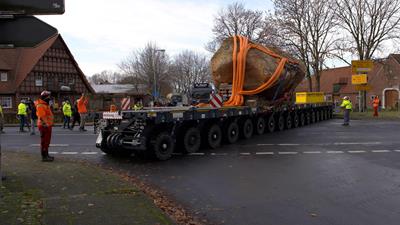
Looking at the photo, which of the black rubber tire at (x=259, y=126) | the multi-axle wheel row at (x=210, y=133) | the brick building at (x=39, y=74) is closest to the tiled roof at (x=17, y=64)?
the brick building at (x=39, y=74)

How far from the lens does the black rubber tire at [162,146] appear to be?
32.5 feet

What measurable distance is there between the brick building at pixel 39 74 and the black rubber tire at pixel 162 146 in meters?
34.0

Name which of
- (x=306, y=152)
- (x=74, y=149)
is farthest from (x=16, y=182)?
(x=306, y=152)

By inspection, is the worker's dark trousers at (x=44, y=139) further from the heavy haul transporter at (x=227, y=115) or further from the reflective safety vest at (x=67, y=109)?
the reflective safety vest at (x=67, y=109)

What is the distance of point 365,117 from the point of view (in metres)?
29.5

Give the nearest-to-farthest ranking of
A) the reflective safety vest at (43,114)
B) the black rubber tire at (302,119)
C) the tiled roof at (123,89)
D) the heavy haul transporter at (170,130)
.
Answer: the reflective safety vest at (43,114), the heavy haul transporter at (170,130), the black rubber tire at (302,119), the tiled roof at (123,89)

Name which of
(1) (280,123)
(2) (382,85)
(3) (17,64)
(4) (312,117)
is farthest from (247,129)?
(2) (382,85)

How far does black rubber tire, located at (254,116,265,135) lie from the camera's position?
15914 millimetres

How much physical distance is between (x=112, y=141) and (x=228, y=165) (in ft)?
10.1

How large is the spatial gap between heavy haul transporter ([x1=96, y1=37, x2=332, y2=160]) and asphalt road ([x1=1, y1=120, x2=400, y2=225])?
1.70 ft

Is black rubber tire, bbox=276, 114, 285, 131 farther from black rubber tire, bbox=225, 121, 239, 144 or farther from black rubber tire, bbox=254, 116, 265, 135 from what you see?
black rubber tire, bbox=225, 121, 239, 144

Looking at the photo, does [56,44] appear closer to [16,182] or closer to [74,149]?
[74,149]

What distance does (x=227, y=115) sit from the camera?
1281 centimetres

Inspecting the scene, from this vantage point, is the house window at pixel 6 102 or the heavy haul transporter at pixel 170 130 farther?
the house window at pixel 6 102
